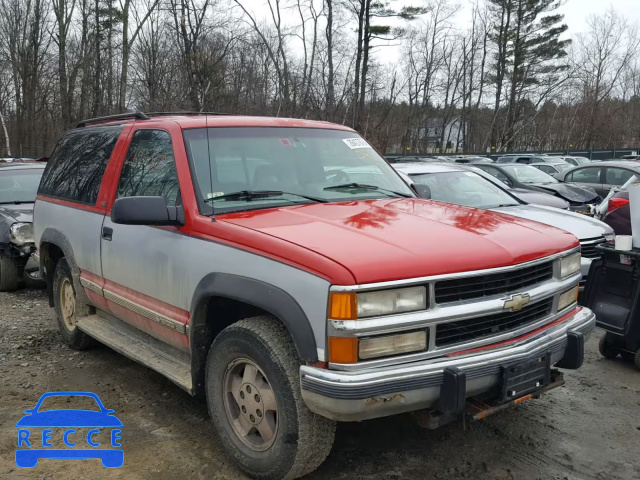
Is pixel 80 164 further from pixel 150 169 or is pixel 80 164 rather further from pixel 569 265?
pixel 569 265

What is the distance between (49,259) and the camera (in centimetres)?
558

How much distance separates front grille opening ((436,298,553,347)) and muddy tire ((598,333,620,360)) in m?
2.29

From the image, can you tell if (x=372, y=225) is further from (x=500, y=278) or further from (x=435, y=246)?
(x=500, y=278)

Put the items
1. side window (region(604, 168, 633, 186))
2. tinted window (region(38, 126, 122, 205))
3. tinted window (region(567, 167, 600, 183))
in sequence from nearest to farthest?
tinted window (region(38, 126, 122, 205)) < side window (region(604, 168, 633, 186)) < tinted window (region(567, 167, 600, 183))

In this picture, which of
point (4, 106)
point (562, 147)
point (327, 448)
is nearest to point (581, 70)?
point (562, 147)

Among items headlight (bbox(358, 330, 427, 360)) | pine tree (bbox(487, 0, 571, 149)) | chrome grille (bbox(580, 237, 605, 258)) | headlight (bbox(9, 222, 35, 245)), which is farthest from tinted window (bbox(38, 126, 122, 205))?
pine tree (bbox(487, 0, 571, 149))

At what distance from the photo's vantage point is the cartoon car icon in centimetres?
347

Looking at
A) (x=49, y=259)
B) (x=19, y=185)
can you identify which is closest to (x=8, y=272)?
(x=19, y=185)

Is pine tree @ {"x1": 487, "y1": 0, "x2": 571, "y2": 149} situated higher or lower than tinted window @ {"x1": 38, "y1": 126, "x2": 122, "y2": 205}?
higher

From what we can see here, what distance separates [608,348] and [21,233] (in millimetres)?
6836

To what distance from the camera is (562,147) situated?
49625 millimetres

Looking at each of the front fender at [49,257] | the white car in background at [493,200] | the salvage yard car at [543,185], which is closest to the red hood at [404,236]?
the front fender at [49,257]

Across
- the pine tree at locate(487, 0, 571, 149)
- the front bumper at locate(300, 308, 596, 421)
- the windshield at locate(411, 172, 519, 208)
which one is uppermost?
the pine tree at locate(487, 0, 571, 149)

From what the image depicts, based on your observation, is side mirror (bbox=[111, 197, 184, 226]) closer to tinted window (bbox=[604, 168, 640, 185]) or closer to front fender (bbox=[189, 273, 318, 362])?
front fender (bbox=[189, 273, 318, 362])
